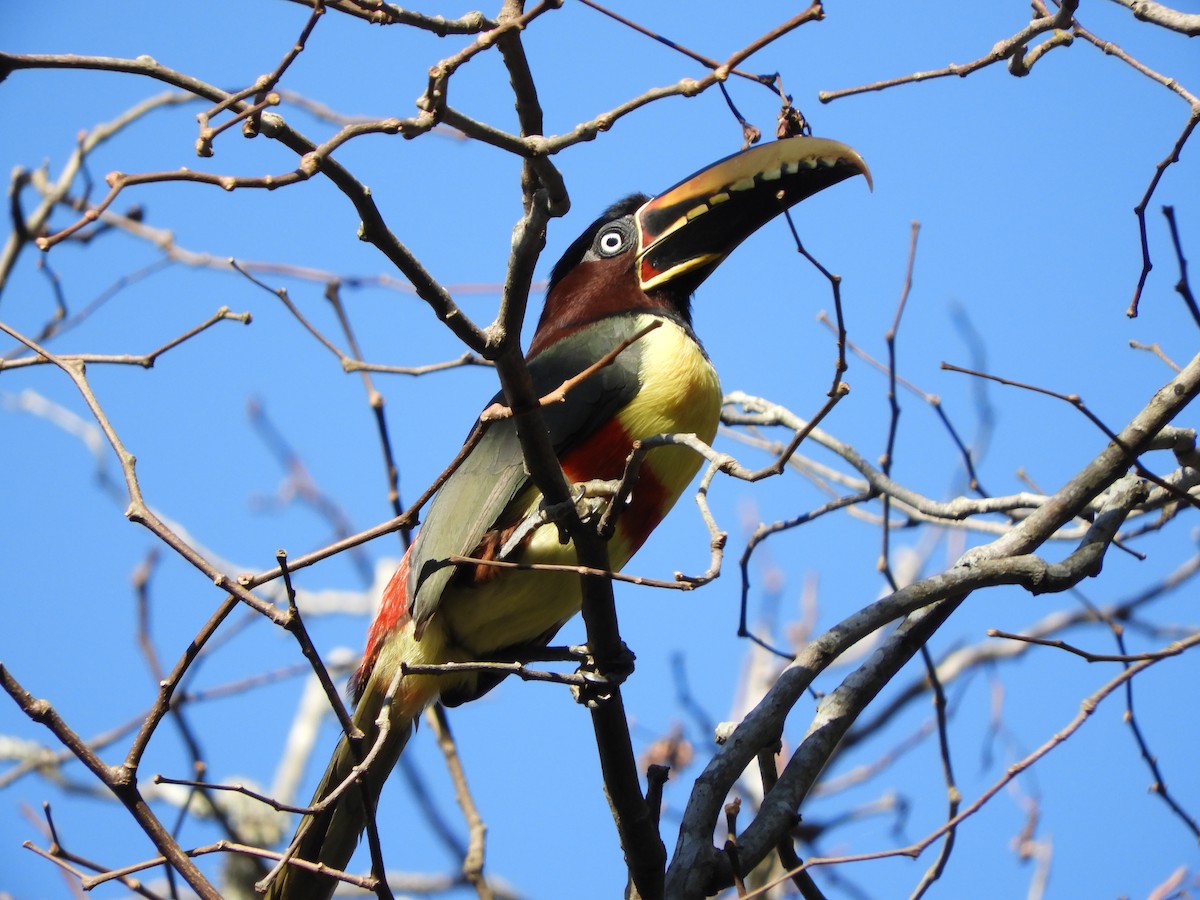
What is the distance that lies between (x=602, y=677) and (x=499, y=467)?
858 millimetres

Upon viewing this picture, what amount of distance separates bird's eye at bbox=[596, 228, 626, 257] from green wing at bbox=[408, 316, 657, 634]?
2.36ft

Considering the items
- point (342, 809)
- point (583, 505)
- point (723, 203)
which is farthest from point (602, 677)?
point (723, 203)

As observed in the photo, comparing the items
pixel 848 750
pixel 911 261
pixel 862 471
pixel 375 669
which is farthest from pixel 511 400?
pixel 848 750

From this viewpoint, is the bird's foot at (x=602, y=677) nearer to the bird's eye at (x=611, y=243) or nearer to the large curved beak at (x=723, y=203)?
the large curved beak at (x=723, y=203)

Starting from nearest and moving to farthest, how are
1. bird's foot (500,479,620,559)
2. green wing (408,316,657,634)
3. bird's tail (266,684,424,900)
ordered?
1. bird's foot (500,479,620,559)
2. bird's tail (266,684,424,900)
3. green wing (408,316,657,634)

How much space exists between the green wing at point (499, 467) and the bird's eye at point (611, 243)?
0.72 metres

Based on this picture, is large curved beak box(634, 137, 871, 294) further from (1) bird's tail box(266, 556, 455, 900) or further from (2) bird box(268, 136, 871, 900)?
(1) bird's tail box(266, 556, 455, 900)

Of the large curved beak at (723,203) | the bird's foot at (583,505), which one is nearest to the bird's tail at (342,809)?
the bird's foot at (583,505)

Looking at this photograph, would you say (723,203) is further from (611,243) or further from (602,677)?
(602,677)

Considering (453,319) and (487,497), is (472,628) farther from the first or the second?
(453,319)

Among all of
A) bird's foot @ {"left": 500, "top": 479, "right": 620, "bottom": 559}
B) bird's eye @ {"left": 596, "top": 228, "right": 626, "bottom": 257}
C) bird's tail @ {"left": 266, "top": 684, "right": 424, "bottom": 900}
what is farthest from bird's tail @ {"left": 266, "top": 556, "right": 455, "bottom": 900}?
bird's eye @ {"left": 596, "top": 228, "right": 626, "bottom": 257}

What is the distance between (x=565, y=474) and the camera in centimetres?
379

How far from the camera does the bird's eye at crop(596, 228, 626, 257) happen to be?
191 inches

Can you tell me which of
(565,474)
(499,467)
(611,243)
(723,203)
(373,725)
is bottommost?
(373,725)
